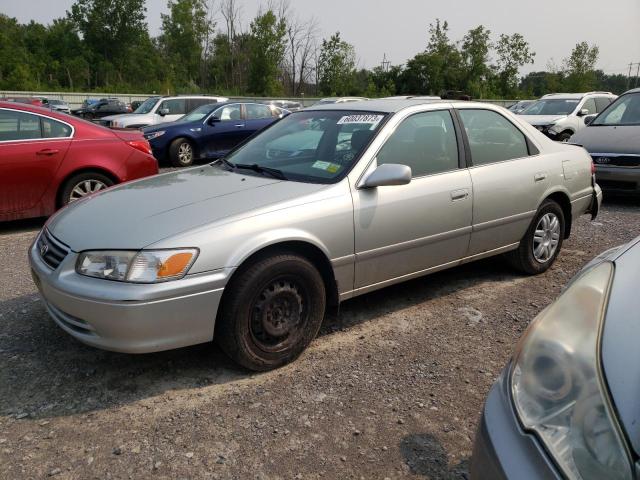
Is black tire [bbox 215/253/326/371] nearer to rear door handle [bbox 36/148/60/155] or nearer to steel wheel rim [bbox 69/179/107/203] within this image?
steel wheel rim [bbox 69/179/107/203]

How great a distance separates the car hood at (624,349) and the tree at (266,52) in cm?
4360

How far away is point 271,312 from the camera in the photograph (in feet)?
9.98

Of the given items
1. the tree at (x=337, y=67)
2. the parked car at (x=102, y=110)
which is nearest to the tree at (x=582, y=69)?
the tree at (x=337, y=67)

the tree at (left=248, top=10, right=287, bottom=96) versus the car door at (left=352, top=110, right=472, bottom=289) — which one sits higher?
the tree at (left=248, top=10, right=287, bottom=96)

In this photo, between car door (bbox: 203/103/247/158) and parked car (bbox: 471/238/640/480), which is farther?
car door (bbox: 203/103/247/158)

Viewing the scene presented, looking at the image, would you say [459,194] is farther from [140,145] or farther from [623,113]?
[623,113]

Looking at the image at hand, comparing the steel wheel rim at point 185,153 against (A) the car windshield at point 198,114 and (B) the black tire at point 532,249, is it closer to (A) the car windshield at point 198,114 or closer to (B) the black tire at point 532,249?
(A) the car windshield at point 198,114

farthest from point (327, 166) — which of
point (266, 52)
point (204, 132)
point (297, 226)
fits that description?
point (266, 52)

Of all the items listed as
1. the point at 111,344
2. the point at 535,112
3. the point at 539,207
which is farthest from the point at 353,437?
the point at 535,112

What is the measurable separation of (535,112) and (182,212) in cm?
1259

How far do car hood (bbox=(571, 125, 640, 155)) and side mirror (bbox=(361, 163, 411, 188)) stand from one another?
5.84m

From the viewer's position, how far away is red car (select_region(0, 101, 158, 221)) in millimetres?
5836

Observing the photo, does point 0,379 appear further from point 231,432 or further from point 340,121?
point 340,121

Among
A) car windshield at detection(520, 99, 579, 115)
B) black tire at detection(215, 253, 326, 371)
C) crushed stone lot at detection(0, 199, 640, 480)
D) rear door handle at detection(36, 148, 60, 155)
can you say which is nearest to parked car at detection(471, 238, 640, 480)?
crushed stone lot at detection(0, 199, 640, 480)
